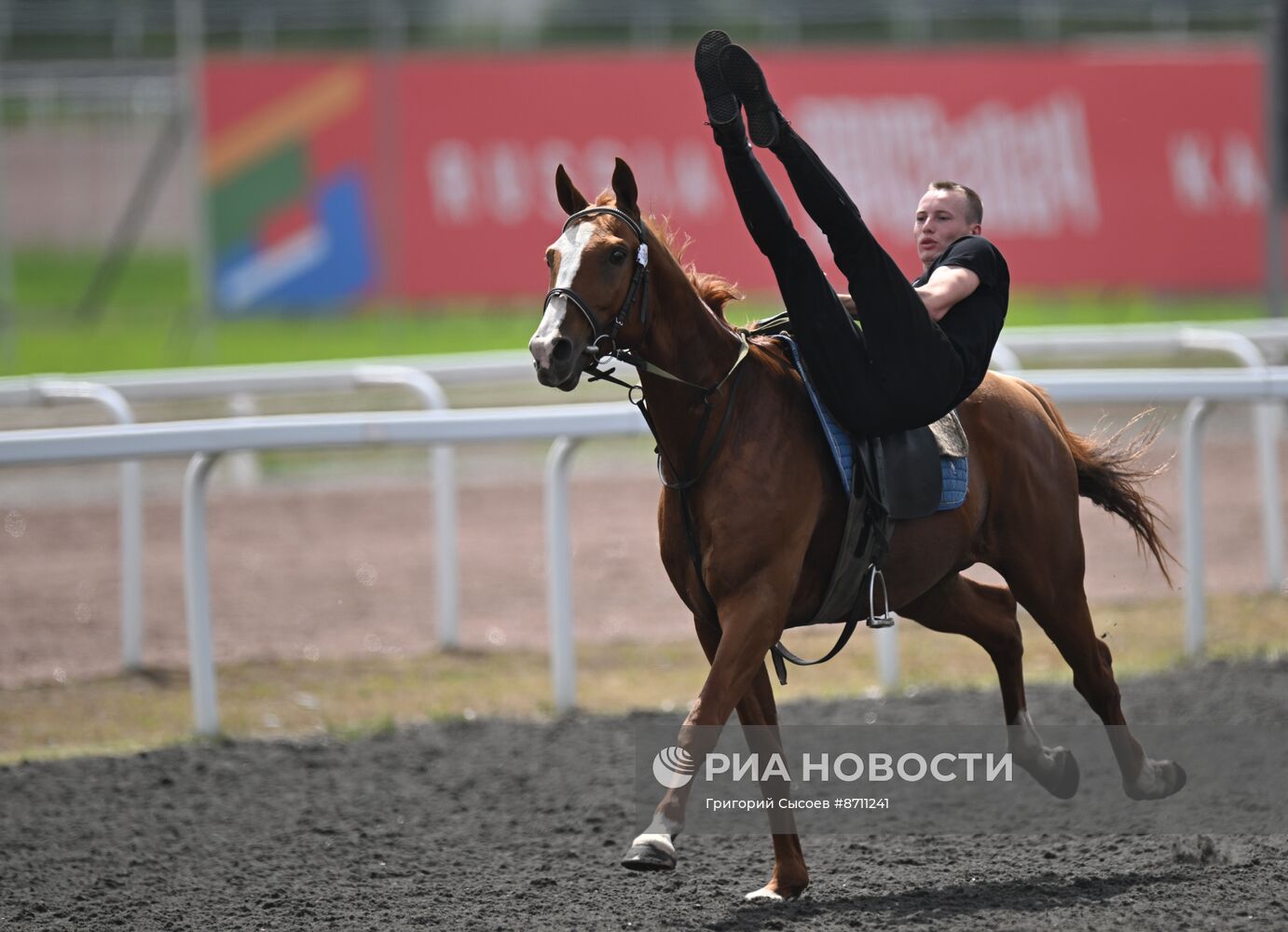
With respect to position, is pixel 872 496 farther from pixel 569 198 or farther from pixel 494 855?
pixel 494 855

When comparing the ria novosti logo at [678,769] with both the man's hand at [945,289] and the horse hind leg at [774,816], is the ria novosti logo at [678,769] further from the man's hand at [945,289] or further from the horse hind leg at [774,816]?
the man's hand at [945,289]

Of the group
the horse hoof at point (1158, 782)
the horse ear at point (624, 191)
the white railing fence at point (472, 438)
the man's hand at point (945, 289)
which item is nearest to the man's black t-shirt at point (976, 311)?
the man's hand at point (945, 289)

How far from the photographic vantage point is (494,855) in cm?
503

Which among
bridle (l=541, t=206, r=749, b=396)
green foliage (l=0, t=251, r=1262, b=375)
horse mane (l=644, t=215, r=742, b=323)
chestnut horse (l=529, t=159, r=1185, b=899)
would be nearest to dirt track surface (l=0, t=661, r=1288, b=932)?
chestnut horse (l=529, t=159, r=1185, b=899)

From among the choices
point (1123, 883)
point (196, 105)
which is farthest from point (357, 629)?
point (196, 105)

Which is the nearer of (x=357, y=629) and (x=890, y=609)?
(x=890, y=609)

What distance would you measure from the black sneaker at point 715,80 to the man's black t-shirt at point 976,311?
34.6 inches

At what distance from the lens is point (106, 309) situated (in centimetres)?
2291

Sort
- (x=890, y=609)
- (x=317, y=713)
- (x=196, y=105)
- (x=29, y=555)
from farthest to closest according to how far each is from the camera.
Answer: (x=196, y=105) → (x=29, y=555) → (x=317, y=713) → (x=890, y=609)

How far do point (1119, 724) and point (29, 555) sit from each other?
23.7ft

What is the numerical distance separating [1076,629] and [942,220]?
50.9 inches

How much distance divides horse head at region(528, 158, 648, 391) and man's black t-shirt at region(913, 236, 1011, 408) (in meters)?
0.92

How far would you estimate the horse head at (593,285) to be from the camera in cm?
375

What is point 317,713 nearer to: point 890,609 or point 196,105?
point 890,609
